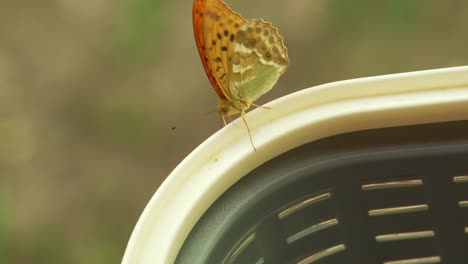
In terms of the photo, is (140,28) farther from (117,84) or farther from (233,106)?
(233,106)

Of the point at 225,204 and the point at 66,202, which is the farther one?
the point at 66,202

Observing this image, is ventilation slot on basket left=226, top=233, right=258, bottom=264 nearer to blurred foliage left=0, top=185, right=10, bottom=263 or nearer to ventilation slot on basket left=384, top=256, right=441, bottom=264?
ventilation slot on basket left=384, top=256, right=441, bottom=264

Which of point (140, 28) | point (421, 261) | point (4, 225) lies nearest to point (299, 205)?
point (421, 261)

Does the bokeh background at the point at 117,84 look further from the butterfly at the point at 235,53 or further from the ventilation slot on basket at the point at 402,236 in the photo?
the ventilation slot on basket at the point at 402,236

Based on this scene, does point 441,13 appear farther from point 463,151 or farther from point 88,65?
point 463,151

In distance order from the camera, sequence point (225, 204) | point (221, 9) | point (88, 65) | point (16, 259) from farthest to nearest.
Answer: point (88, 65) → point (16, 259) → point (221, 9) → point (225, 204)

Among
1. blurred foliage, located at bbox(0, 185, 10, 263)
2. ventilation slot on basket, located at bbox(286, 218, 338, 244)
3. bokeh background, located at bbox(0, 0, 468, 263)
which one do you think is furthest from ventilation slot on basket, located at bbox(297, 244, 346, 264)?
blurred foliage, located at bbox(0, 185, 10, 263)

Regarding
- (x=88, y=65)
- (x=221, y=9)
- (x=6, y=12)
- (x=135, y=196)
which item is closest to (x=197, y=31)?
(x=221, y=9)
